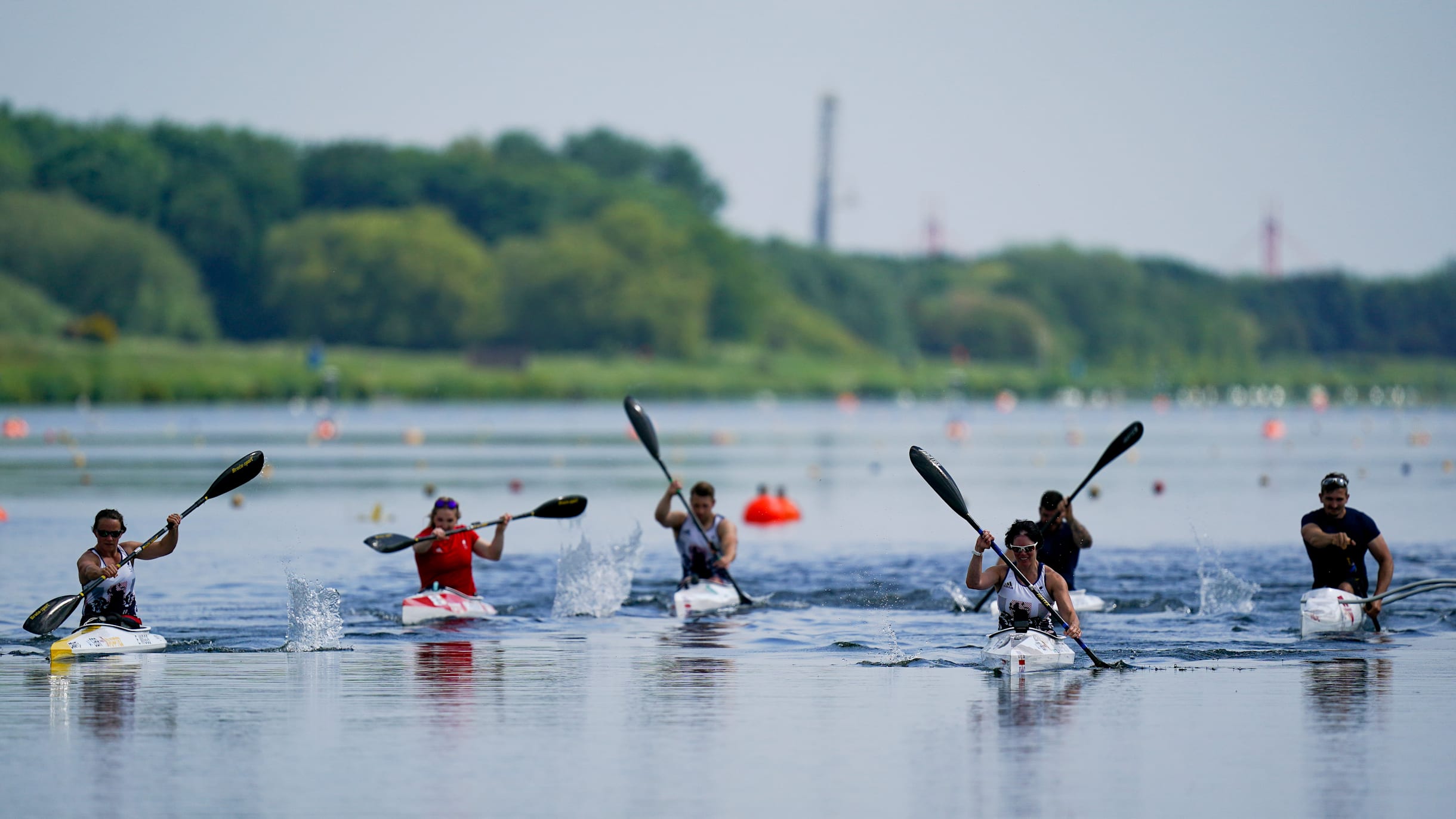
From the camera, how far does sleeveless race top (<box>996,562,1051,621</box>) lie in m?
18.2

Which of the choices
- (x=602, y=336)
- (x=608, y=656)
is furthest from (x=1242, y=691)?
(x=602, y=336)

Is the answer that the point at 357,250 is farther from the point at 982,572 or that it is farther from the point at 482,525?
the point at 982,572

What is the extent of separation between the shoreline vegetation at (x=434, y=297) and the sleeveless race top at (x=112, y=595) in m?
82.9

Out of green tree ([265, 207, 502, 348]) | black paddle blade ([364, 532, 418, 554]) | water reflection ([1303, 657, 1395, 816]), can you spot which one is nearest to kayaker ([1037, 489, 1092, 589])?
water reflection ([1303, 657, 1395, 816])

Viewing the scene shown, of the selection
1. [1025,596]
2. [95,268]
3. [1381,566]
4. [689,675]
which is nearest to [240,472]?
[689,675]

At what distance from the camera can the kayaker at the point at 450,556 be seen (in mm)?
22141

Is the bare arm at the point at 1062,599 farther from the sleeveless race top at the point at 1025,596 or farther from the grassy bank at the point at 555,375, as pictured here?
the grassy bank at the point at 555,375

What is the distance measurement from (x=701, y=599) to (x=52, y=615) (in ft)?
23.9

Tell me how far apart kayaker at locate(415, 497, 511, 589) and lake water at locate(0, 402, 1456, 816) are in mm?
691

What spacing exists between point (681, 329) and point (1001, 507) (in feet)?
377

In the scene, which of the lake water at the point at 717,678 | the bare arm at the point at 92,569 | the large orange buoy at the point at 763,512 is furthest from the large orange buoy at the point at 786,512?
the bare arm at the point at 92,569

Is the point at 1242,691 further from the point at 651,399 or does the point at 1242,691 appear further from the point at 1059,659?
the point at 651,399

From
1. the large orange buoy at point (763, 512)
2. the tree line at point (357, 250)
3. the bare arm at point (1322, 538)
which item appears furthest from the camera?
the tree line at point (357, 250)

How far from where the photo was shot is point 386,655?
19.3 metres
